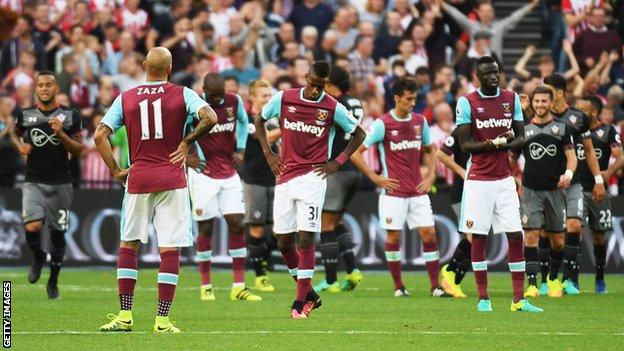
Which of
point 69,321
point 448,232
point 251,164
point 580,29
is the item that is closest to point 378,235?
point 448,232

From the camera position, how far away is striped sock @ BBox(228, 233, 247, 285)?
19094 millimetres

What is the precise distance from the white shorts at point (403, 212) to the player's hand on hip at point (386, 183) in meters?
0.33

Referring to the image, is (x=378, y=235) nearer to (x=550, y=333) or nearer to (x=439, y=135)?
(x=439, y=135)

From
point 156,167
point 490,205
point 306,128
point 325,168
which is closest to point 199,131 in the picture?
point 156,167

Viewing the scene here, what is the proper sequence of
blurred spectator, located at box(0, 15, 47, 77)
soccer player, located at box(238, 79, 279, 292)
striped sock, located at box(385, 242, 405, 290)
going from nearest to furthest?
striped sock, located at box(385, 242, 405, 290), soccer player, located at box(238, 79, 279, 292), blurred spectator, located at box(0, 15, 47, 77)

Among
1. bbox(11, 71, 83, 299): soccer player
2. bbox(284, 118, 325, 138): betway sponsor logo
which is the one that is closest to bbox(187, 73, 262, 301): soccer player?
bbox(11, 71, 83, 299): soccer player

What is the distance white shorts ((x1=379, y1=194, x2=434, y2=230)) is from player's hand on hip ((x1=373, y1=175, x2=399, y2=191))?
33 cm

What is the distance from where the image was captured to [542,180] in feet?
62.9

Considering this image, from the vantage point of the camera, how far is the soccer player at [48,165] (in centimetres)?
1869

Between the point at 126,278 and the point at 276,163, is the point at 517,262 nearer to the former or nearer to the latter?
the point at 276,163

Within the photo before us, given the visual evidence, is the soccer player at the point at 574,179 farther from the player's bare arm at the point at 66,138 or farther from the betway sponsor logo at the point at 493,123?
the player's bare arm at the point at 66,138

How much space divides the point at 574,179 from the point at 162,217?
7.61m

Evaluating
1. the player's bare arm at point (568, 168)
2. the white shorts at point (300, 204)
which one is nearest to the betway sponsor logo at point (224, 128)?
the white shorts at point (300, 204)

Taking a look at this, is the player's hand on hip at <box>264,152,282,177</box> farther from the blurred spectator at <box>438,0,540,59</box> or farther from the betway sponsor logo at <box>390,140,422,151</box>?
the blurred spectator at <box>438,0,540,59</box>
